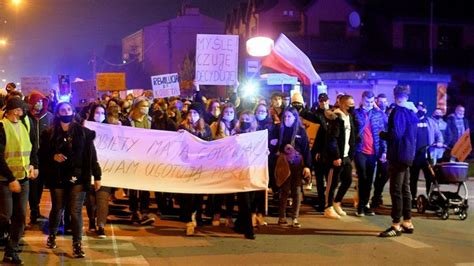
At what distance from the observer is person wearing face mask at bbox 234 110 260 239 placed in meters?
8.63

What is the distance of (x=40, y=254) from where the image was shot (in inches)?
296

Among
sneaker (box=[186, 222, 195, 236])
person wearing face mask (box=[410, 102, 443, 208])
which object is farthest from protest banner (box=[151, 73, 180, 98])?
sneaker (box=[186, 222, 195, 236])

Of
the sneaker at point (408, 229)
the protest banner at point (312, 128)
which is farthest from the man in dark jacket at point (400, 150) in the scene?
the protest banner at point (312, 128)

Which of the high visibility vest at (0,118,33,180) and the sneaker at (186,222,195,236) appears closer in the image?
the high visibility vest at (0,118,33,180)

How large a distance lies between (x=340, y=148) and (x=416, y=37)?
3165 centimetres

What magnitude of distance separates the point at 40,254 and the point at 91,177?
1135 millimetres

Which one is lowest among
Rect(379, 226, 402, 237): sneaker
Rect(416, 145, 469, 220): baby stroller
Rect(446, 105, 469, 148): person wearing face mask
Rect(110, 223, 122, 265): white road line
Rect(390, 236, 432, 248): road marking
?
Rect(390, 236, 432, 248): road marking

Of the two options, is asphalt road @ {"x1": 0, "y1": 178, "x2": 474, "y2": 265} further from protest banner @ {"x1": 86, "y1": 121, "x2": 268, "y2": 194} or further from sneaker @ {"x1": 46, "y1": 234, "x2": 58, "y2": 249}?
protest banner @ {"x1": 86, "y1": 121, "x2": 268, "y2": 194}

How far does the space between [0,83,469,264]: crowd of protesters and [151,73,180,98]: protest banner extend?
2.70m

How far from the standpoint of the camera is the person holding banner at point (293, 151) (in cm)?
928

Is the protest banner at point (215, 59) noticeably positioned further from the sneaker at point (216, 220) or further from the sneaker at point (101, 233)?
the sneaker at point (101, 233)

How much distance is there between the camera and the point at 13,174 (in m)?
7.00

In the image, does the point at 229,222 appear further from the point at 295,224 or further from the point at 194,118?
the point at 194,118

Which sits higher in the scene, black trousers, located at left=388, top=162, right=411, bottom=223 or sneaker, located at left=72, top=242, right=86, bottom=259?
black trousers, located at left=388, top=162, right=411, bottom=223
